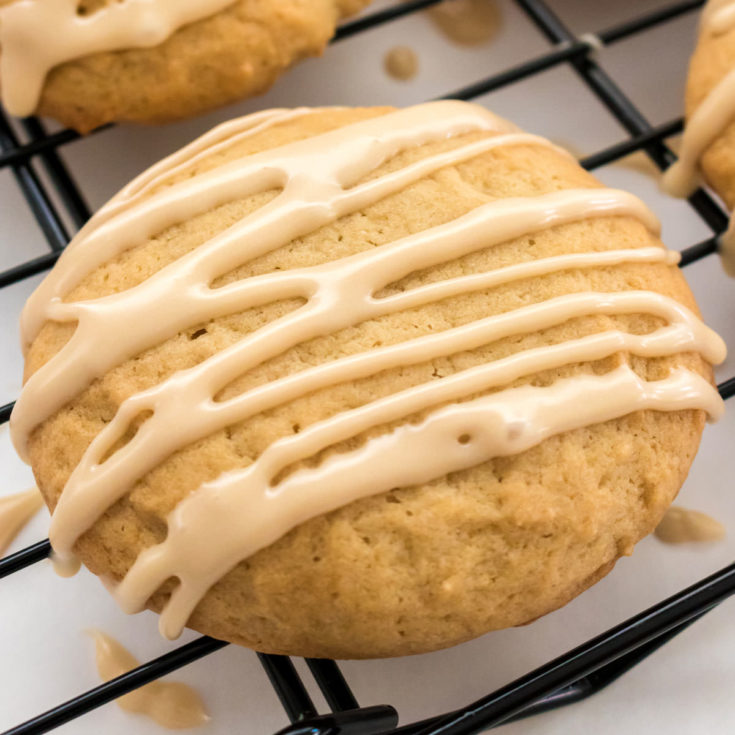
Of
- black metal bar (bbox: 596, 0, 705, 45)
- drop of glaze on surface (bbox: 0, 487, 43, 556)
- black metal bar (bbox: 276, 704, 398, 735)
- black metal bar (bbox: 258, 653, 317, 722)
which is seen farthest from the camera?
black metal bar (bbox: 596, 0, 705, 45)

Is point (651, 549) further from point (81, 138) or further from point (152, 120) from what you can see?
point (81, 138)

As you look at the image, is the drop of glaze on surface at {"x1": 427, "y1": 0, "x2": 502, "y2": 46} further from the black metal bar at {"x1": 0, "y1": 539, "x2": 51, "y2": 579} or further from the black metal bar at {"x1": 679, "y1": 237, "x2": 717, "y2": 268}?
the black metal bar at {"x1": 0, "y1": 539, "x2": 51, "y2": 579}

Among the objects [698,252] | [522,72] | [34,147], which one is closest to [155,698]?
[34,147]

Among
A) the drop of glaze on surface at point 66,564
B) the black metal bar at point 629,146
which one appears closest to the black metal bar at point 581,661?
the drop of glaze on surface at point 66,564

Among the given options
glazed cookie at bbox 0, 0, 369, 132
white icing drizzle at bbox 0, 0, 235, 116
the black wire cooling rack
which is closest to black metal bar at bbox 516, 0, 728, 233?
the black wire cooling rack

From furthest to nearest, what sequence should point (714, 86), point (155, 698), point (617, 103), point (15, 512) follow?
point (617, 103) → point (714, 86) → point (15, 512) → point (155, 698)

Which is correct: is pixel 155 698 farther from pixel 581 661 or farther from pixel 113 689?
pixel 581 661

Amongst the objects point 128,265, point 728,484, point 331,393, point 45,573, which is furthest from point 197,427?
point 728,484
